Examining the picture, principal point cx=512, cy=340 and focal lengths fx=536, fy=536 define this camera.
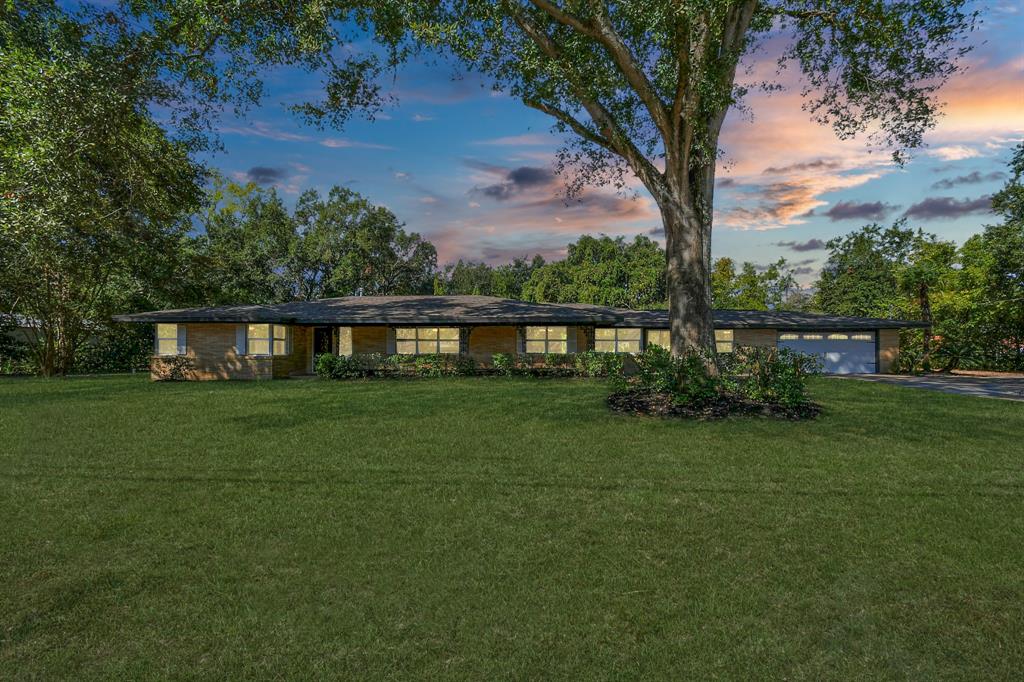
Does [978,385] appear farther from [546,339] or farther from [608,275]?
[608,275]

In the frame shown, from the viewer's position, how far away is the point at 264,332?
21.9 m

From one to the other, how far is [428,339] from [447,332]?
90cm

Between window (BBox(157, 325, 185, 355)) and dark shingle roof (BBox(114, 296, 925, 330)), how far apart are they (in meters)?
0.69

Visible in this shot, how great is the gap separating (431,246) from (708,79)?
3867 centimetres

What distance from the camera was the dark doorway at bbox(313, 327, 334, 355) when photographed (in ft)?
83.1

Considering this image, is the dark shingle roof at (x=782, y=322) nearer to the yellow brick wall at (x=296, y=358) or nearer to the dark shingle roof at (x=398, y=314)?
the dark shingle roof at (x=398, y=314)

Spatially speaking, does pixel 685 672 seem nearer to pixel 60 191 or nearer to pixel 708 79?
pixel 60 191

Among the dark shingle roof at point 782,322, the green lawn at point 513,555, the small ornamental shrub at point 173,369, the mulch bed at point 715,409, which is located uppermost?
the dark shingle roof at point 782,322

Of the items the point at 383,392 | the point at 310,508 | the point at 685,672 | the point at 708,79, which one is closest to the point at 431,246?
the point at 383,392

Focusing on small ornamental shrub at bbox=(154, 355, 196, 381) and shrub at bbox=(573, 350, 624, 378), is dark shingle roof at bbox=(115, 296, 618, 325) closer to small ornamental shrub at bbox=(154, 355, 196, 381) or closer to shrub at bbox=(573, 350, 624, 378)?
shrub at bbox=(573, 350, 624, 378)

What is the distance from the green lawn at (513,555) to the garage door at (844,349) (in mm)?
16024

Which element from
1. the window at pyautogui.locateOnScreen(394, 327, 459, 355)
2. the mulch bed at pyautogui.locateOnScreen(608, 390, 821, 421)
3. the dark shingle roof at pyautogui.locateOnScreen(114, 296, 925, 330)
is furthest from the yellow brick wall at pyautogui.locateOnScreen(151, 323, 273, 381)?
the mulch bed at pyautogui.locateOnScreen(608, 390, 821, 421)

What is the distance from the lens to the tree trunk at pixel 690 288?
13391mm

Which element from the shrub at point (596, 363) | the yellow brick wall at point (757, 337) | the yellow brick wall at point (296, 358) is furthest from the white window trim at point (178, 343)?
the yellow brick wall at point (757, 337)
